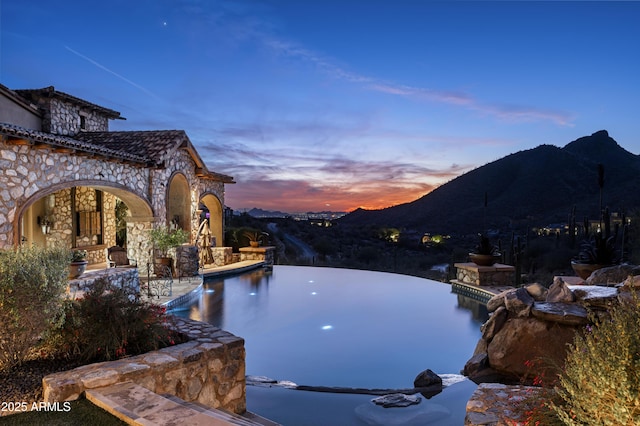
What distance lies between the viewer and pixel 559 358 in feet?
18.0

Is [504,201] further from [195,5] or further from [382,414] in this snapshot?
[382,414]

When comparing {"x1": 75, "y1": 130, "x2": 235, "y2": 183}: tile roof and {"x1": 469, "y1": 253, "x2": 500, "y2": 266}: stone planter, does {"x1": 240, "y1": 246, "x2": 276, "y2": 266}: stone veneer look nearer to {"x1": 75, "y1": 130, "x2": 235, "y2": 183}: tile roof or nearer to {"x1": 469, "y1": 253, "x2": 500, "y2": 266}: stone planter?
{"x1": 75, "y1": 130, "x2": 235, "y2": 183}: tile roof

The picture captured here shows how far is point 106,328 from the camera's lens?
4.21m

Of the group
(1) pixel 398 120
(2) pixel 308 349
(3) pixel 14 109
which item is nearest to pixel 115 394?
(2) pixel 308 349

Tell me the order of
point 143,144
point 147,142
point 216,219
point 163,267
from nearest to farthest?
point 163,267
point 143,144
point 147,142
point 216,219

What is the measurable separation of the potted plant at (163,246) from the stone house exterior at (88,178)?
1.19 ft

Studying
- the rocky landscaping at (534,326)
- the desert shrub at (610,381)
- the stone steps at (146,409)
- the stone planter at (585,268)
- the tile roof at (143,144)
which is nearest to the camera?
the desert shrub at (610,381)

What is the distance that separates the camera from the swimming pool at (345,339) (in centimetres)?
506

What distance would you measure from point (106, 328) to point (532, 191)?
1448 inches

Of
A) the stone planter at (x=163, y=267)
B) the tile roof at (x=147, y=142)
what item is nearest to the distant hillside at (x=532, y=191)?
the tile roof at (x=147, y=142)

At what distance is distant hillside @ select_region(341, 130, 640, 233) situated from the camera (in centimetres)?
2977

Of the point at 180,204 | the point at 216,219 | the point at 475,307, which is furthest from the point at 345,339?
the point at 216,219

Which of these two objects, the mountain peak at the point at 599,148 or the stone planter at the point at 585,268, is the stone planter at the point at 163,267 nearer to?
the stone planter at the point at 585,268

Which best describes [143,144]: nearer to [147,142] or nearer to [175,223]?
[147,142]
